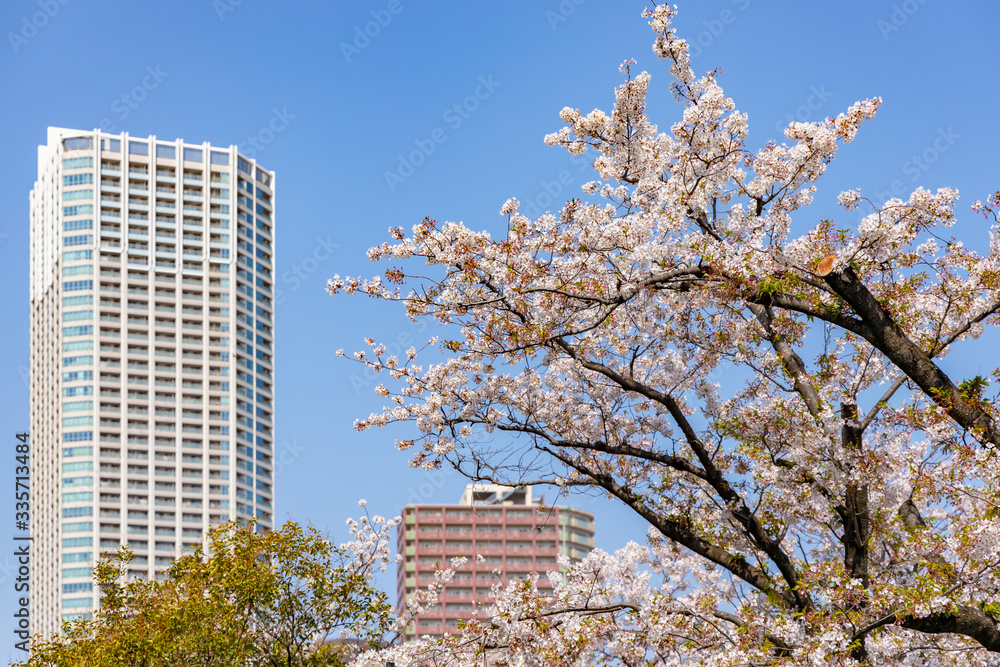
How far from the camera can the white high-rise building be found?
130m

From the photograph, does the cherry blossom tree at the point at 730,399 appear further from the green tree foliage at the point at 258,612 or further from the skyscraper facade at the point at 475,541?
the skyscraper facade at the point at 475,541

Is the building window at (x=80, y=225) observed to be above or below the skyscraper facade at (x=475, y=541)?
above

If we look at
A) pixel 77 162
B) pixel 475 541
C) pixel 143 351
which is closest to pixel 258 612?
pixel 475 541

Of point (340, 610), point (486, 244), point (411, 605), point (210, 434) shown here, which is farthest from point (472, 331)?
point (210, 434)

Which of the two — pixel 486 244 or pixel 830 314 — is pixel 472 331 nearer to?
pixel 486 244

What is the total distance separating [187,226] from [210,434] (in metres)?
27.7

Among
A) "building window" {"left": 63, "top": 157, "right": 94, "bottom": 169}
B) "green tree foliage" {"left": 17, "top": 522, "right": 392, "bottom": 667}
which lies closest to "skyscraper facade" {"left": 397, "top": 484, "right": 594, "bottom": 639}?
"building window" {"left": 63, "top": 157, "right": 94, "bottom": 169}

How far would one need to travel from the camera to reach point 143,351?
13800 centimetres

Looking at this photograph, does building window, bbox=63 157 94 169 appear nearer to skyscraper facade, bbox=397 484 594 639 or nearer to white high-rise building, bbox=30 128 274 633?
white high-rise building, bbox=30 128 274 633

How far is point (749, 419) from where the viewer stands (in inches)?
400

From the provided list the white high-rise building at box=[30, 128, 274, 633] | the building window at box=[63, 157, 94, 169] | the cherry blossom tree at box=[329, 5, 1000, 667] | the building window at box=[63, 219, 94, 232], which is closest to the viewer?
the cherry blossom tree at box=[329, 5, 1000, 667]

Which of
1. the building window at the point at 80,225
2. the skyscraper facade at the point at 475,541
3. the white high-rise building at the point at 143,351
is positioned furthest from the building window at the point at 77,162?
the skyscraper facade at the point at 475,541

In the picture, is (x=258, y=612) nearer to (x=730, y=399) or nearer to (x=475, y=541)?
(x=730, y=399)

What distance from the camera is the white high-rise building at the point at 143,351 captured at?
13025 cm
